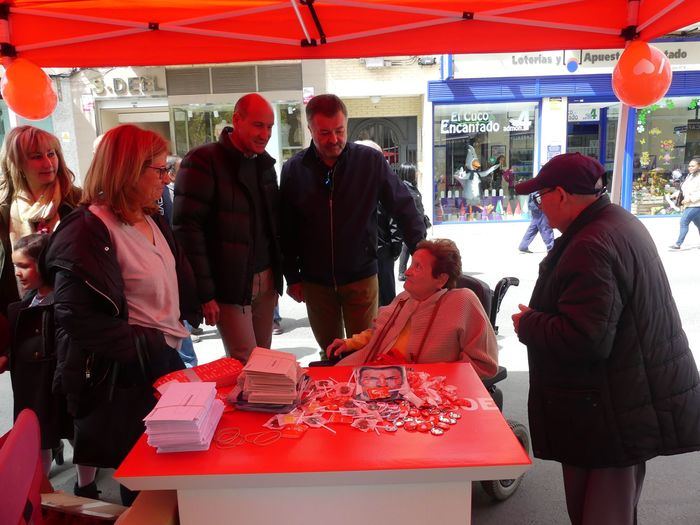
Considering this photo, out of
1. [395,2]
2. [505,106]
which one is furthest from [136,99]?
[395,2]

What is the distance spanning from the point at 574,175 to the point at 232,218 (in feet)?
5.21

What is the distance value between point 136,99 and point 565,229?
10.6 meters

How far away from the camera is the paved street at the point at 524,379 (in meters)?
2.58

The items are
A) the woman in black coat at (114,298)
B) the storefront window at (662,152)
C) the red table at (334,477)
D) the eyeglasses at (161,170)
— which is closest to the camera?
the red table at (334,477)

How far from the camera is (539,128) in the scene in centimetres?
1166

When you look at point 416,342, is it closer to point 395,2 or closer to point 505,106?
point 395,2

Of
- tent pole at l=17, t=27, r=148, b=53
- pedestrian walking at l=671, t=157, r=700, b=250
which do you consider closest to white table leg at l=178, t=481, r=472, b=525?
tent pole at l=17, t=27, r=148, b=53

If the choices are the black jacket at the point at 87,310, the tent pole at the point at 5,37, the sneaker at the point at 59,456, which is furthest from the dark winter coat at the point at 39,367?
the tent pole at the point at 5,37

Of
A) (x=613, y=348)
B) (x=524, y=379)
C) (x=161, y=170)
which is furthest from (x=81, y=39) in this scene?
(x=524, y=379)

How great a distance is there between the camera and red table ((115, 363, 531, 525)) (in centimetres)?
146

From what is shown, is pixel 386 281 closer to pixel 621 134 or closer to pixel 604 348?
pixel 621 134

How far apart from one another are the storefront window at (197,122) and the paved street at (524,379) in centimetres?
523

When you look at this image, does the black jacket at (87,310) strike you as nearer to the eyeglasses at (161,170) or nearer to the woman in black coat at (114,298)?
the woman in black coat at (114,298)

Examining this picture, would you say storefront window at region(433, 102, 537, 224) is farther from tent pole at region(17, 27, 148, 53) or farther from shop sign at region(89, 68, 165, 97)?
tent pole at region(17, 27, 148, 53)
